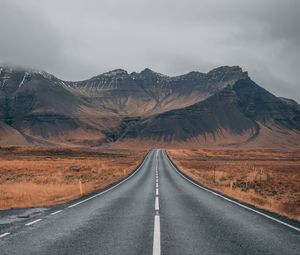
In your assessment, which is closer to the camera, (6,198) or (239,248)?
(239,248)

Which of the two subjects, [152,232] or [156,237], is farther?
[152,232]

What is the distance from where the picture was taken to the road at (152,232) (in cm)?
959

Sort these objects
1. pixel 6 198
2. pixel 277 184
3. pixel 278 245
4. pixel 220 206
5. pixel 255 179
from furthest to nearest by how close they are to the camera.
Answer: pixel 255 179 → pixel 277 184 → pixel 6 198 → pixel 220 206 → pixel 278 245

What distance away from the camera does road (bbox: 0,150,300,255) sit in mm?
9594

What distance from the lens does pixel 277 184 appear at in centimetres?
3825

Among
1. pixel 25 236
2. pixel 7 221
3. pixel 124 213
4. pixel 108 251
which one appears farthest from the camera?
pixel 124 213

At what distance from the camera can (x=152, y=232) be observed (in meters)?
11.7

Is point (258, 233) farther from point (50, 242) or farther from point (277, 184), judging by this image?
point (277, 184)

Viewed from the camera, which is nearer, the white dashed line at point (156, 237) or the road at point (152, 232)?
the white dashed line at point (156, 237)

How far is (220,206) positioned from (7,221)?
8.69m

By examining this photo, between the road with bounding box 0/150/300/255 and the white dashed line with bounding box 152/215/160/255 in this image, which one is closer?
the white dashed line with bounding box 152/215/160/255

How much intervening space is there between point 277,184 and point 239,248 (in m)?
30.2

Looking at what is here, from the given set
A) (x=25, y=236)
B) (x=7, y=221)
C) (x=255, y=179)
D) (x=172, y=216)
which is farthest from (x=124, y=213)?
(x=255, y=179)

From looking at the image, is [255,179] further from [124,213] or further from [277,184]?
[124,213]
